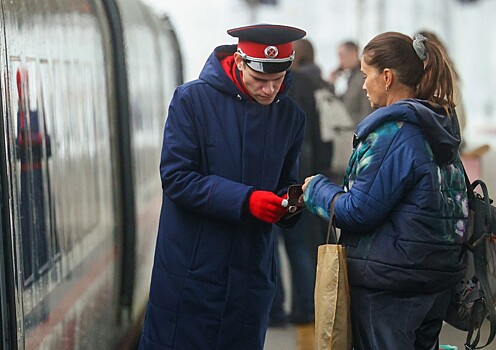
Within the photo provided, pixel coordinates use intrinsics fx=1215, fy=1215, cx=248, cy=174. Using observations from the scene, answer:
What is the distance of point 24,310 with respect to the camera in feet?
12.3

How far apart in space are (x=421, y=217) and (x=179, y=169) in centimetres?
88

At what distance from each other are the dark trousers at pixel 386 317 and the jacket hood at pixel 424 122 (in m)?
0.46

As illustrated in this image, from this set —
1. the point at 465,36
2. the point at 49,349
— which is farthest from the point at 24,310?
the point at 465,36

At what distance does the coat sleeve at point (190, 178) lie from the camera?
410 centimetres

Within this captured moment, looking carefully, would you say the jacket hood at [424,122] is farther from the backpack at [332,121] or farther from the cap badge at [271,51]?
the backpack at [332,121]

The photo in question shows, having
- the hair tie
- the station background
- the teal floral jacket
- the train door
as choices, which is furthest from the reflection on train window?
the station background

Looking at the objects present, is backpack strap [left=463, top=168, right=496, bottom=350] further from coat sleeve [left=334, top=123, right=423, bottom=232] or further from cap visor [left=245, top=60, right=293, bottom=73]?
cap visor [left=245, top=60, right=293, bottom=73]

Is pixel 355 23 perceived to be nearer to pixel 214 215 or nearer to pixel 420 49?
pixel 214 215

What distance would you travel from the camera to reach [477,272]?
400 cm

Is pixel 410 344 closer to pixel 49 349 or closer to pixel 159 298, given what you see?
pixel 159 298

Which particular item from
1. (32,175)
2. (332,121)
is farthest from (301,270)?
(32,175)

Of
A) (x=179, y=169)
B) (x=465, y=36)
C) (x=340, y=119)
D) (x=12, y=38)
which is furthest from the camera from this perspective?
(x=465, y=36)

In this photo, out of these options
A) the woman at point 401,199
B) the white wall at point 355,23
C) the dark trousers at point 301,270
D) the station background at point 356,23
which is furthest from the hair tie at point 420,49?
the white wall at point 355,23

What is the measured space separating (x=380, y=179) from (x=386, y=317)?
45 centimetres
